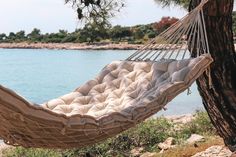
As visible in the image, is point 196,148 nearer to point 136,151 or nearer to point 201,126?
point 136,151

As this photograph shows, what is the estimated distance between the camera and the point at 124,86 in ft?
7.92

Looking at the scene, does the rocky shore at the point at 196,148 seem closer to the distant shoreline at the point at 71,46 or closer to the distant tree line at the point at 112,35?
the distant tree line at the point at 112,35

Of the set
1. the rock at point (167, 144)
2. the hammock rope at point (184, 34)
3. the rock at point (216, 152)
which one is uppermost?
the hammock rope at point (184, 34)

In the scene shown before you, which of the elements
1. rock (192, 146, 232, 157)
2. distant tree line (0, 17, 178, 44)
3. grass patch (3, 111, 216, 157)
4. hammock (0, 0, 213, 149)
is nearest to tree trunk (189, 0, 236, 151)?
hammock (0, 0, 213, 149)

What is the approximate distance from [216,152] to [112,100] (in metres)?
1.15

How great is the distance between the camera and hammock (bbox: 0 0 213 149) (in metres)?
1.58

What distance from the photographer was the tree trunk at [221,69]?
2467 mm

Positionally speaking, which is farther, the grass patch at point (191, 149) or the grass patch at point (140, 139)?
the grass patch at point (140, 139)

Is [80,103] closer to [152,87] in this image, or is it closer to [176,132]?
[152,87]

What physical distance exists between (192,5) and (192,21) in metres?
0.26

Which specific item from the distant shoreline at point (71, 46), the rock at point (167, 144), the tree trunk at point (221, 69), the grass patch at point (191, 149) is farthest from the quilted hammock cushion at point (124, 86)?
the distant shoreline at point (71, 46)

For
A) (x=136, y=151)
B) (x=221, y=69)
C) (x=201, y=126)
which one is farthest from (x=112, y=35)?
(x=221, y=69)

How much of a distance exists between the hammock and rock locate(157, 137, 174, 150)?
5.63ft

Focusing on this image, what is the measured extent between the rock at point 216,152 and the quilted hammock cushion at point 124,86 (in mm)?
967
